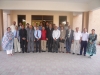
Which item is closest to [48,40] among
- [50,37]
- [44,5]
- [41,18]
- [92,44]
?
[50,37]

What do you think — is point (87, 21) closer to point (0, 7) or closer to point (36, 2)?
point (36, 2)

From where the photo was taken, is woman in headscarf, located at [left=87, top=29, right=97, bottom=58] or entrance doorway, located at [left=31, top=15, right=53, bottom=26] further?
entrance doorway, located at [left=31, top=15, right=53, bottom=26]

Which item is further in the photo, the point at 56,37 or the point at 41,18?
the point at 41,18

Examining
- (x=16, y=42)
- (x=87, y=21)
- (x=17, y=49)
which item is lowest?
(x=17, y=49)

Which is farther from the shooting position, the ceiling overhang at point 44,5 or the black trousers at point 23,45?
the ceiling overhang at point 44,5

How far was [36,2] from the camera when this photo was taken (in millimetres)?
6520

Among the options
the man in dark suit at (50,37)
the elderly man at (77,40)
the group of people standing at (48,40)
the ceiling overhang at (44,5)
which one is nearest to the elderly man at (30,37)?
the group of people standing at (48,40)

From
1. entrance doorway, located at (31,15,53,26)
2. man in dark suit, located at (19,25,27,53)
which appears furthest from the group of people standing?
entrance doorway, located at (31,15,53,26)

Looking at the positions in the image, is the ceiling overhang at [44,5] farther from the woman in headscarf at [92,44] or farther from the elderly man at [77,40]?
the woman in headscarf at [92,44]

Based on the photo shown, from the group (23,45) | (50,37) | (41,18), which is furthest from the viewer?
(41,18)

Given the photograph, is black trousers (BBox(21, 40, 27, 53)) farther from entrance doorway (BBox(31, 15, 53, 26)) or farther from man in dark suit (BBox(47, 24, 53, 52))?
entrance doorway (BBox(31, 15, 53, 26))

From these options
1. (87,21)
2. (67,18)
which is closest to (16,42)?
(87,21)

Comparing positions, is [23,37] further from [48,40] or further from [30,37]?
[48,40]

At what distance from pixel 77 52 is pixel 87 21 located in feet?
7.15
